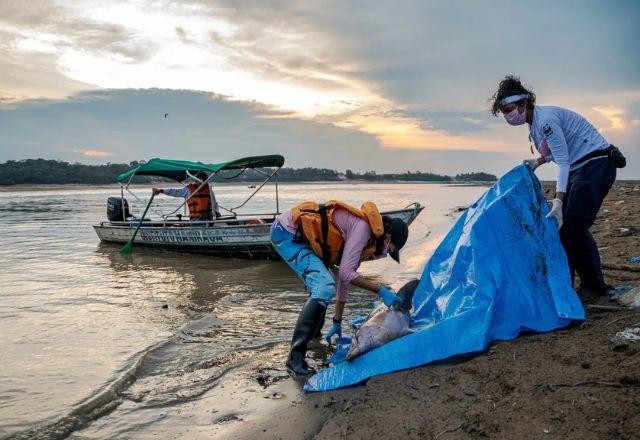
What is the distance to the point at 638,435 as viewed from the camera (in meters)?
2.18

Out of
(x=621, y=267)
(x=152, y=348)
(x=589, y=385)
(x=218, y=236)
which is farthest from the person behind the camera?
(x=218, y=236)

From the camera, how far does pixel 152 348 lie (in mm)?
5480

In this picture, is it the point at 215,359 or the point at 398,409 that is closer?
the point at 398,409

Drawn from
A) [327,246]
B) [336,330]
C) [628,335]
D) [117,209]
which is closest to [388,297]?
[327,246]

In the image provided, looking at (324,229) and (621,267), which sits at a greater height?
(324,229)

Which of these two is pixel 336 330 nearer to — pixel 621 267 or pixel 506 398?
pixel 506 398

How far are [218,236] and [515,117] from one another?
9.07 metres

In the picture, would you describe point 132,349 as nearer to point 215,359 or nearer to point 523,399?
point 215,359

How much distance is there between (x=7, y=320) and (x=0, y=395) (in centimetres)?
293

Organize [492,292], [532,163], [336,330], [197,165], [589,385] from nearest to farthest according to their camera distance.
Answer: [589,385]
[492,292]
[532,163]
[336,330]
[197,165]

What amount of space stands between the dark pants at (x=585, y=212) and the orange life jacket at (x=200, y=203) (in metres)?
9.83

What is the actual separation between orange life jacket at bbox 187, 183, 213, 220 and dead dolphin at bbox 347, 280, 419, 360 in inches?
374

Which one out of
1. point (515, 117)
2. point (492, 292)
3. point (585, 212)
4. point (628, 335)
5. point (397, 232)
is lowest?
point (628, 335)

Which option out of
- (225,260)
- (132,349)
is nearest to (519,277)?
(132,349)
